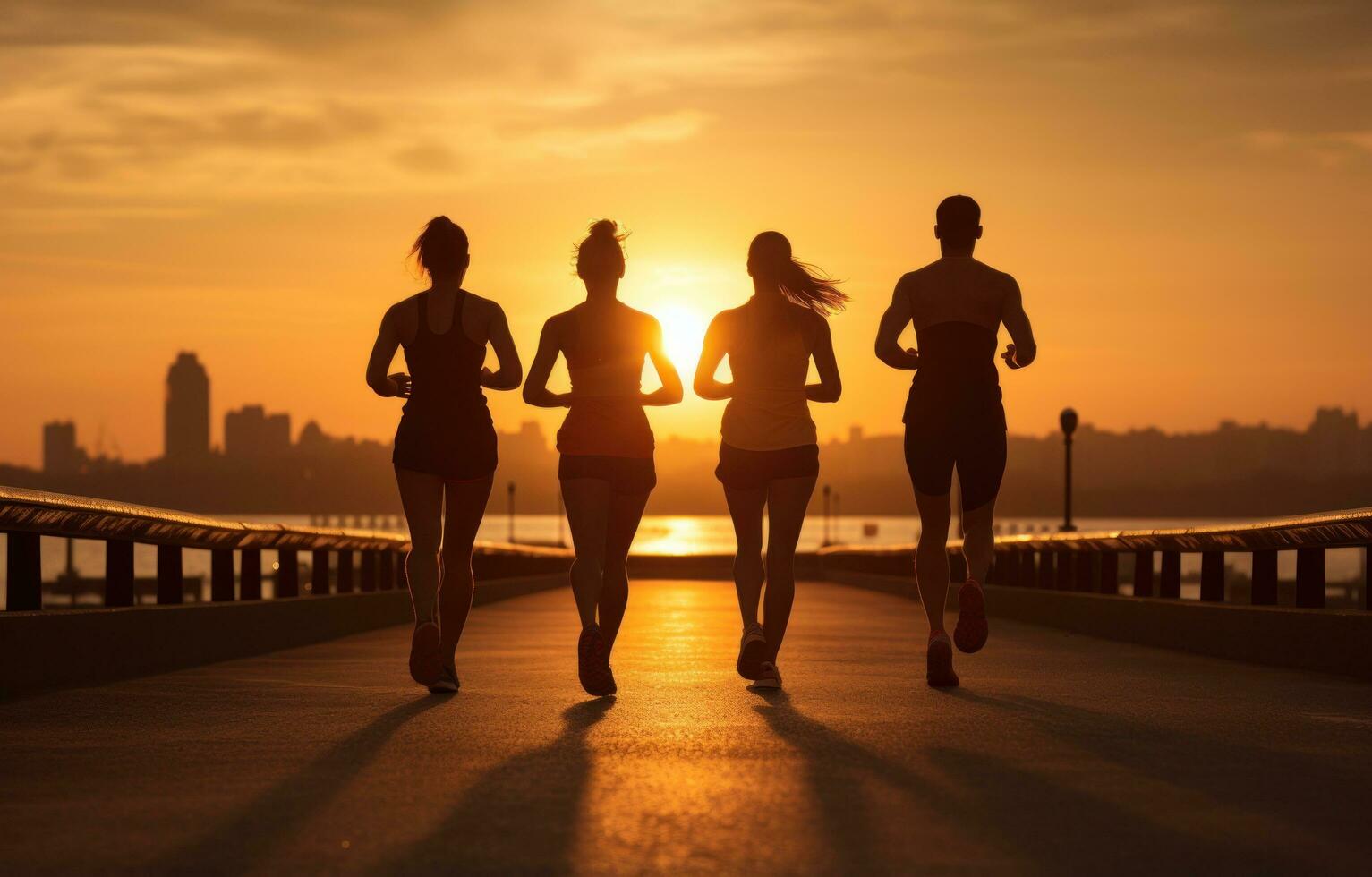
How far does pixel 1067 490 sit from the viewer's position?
35688mm

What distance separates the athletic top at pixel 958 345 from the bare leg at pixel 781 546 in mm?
709

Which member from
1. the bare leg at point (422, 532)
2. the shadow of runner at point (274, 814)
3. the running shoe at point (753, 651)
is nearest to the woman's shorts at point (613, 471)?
the bare leg at point (422, 532)

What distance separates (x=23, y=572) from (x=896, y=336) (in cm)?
471

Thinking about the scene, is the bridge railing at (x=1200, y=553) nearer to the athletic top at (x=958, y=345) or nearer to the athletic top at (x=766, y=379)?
the athletic top at (x=958, y=345)

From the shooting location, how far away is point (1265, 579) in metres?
12.7

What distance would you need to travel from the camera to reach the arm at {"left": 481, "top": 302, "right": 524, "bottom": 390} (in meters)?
8.91

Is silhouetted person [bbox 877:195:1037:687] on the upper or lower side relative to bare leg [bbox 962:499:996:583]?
upper

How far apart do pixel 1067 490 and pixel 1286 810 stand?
30.9 m

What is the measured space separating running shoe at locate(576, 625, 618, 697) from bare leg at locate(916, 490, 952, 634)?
5.56ft

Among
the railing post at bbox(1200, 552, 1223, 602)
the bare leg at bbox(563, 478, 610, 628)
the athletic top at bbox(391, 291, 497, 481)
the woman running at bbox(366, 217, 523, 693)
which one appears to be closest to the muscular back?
the bare leg at bbox(563, 478, 610, 628)

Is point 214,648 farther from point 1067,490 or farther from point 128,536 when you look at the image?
point 1067,490

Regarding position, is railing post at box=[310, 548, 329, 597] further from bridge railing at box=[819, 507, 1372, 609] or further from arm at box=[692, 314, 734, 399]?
arm at box=[692, 314, 734, 399]

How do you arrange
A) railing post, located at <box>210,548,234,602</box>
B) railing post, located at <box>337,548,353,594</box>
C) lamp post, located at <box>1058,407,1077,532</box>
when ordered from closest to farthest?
railing post, located at <box>210,548,234,602</box> < railing post, located at <box>337,548,353,594</box> < lamp post, located at <box>1058,407,1077,532</box>

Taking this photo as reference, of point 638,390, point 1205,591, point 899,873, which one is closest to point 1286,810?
point 899,873
